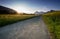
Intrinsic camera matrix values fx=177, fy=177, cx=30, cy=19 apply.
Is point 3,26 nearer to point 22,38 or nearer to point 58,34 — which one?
point 22,38

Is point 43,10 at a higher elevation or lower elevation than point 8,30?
higher

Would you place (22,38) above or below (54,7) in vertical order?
below

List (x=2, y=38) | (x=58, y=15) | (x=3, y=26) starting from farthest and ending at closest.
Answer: (x=3, y=26) → (x=58, y=15) → (x=2, y=38)

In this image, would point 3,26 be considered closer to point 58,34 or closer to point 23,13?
point 23,13

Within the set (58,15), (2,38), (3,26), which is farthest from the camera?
(3,26)

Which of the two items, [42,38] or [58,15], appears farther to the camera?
[58,15]

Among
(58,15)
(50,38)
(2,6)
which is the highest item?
(2,6)

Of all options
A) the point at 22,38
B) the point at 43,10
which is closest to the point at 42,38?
the point at 22,38

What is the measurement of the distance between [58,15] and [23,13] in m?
1.07

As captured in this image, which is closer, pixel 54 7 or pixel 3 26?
pixel 54 7

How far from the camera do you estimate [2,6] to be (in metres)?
5.19

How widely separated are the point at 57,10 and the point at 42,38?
1108 millimetres

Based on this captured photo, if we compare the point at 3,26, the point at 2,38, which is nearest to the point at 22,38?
the point at 2,38

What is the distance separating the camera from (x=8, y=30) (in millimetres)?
5387
